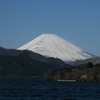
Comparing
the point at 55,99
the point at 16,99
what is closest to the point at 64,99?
the point at 55,99

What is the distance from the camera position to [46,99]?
98125 millimetres

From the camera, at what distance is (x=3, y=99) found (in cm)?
9638

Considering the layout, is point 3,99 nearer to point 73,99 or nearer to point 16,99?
point 16,99

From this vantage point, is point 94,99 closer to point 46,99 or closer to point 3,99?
point 46,99

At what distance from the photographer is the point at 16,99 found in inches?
3880

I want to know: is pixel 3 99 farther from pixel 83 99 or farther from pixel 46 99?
pixel 83 99

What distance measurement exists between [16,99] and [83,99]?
12.2 metres

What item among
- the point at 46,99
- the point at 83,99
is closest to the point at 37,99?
the point at 46,99

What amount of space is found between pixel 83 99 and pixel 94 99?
2.01 m

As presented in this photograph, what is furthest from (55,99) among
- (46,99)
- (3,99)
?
(3,99)

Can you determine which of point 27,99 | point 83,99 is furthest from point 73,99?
point 27,99

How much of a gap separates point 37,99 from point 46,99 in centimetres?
182

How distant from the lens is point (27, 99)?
98.3 metres

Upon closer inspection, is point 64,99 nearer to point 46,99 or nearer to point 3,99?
point 46,99
